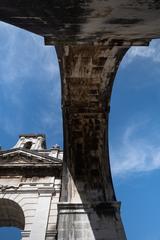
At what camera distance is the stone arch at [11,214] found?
34.1 feet

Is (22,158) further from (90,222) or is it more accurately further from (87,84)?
(87,84)

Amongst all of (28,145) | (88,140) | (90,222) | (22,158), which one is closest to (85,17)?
(90,222)

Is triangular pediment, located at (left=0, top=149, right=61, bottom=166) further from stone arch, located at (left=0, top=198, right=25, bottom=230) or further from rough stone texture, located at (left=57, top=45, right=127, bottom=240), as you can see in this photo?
rough stone texture, located at (left=57, top=45, right=127, bottom=240)

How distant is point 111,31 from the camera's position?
8.93 feet

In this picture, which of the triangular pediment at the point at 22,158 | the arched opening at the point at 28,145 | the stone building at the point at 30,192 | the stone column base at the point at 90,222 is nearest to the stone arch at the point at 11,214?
the stone building at the point at 30,192

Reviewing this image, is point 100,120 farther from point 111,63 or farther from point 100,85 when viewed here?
point 111,63

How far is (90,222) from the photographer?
7.13 metres

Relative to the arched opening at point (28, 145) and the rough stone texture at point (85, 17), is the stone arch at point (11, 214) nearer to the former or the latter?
the arched opening at point (28, 145)

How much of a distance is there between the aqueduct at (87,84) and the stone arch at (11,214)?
3.27 m

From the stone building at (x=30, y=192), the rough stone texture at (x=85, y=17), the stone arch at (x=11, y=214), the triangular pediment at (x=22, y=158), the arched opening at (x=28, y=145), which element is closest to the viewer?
the rough stone texture at (x=85, y=17)

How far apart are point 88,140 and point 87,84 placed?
6.20 feet

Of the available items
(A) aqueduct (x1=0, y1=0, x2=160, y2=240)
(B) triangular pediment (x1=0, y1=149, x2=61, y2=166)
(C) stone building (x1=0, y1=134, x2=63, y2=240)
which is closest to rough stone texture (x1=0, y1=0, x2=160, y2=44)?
(A) aqueduct (x1=0, y1=0, x2=160, y2=240)

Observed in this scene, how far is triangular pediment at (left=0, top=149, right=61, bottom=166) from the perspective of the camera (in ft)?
38.4

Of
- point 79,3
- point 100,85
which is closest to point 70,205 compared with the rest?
point 100,85
